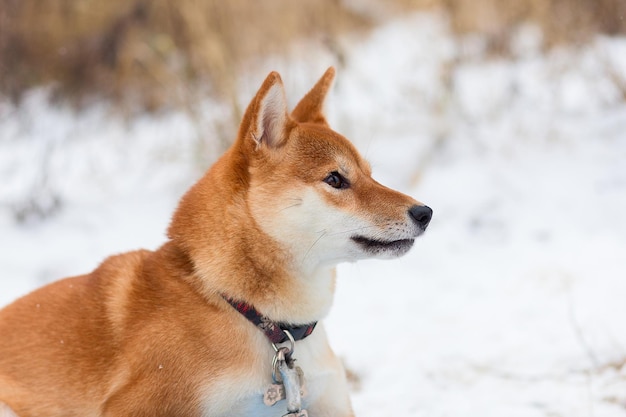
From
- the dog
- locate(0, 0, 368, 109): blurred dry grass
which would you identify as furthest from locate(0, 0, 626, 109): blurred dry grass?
the dog

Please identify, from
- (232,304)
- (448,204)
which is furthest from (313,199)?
(448,204)

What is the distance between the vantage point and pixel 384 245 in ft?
8.36

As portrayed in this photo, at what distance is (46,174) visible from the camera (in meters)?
5.80

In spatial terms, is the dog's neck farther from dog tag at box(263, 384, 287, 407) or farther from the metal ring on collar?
dog tag at box(263, 384, 287, 407)

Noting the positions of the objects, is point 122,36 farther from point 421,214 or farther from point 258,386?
point 258,386

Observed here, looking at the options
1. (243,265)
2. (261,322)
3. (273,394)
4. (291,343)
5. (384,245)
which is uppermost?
(243,265)

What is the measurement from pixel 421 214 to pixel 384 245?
7.2 inches

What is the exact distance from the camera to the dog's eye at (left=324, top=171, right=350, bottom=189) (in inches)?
103

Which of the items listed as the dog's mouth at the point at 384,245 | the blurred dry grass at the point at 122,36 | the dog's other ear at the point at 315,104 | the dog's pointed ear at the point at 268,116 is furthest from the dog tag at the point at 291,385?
the blurred dry grass at the point at 122,36

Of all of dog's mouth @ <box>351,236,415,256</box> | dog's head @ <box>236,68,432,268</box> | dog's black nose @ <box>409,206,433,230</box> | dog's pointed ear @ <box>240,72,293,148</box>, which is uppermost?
dog's pointed ear @ <box>240,72,293,148</box>

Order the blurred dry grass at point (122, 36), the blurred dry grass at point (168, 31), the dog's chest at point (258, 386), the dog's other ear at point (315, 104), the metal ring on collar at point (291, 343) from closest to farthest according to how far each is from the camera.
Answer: the dog's chest at point (258, 386)
the metal ring on collar at point (291, 343)
the dog's other ear at point (315, 104)
the blurred dry grass at point (168, 31)
the blurred dry grass at point (122, 36)

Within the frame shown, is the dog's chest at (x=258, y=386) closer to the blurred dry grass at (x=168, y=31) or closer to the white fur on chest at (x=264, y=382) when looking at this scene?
the white fur on chest at (x=264, y=382)

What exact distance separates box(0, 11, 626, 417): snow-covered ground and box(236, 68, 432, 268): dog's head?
3.35 ft

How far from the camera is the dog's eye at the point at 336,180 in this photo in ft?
8.55
